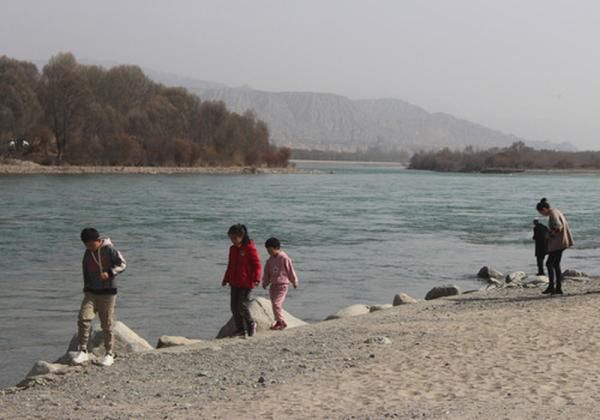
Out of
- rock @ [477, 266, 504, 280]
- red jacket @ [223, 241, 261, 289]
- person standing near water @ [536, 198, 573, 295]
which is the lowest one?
rock @ [477, 266, 504, 280]

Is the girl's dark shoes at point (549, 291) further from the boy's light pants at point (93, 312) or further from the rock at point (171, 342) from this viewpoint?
the boy's light pants at point (93, 312)

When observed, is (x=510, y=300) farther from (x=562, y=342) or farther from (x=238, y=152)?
(x=238, y=152)

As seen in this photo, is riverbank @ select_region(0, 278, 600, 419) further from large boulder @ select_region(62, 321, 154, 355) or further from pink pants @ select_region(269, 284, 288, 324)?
pink pants @ select_region(269, 284, 288, 324)

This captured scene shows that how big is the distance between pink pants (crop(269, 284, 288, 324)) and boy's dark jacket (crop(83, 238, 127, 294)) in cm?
318

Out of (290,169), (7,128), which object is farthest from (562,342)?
(290,169)

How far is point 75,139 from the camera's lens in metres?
107

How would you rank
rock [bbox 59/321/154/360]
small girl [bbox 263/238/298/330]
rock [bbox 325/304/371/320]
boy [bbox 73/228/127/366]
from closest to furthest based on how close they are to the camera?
boy [bbox 73/228/127/366] → rock [bbox 59/321/154/360] → small girl [bbox 263/238/298/330] → rock [bbox 325/304/371/320]

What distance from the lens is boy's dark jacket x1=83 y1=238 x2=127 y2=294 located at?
9852 mm

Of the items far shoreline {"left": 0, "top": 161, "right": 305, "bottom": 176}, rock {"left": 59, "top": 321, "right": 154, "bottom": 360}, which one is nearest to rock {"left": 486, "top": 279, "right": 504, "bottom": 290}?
rock {"left": 59, "top": 321, "right": 154, "bottom": 360}

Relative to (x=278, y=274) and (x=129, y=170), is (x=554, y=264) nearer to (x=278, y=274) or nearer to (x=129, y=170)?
(x=278, y=274)

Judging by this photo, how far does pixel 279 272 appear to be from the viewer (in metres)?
12.6

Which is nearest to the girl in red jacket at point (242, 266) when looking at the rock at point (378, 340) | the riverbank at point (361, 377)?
the riverbank at point (361, 377)

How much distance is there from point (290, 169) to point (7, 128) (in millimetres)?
57775

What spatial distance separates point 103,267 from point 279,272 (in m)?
3.39
